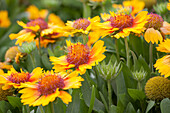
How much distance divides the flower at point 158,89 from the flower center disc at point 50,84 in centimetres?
26

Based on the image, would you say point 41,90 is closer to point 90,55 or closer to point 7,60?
point 90,55

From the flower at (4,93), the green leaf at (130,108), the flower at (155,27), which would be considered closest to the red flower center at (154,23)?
the flower at (155,27)

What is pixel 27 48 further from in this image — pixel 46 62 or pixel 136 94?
pixel 136 94

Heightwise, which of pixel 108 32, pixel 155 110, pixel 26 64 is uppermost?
pixel 108 32

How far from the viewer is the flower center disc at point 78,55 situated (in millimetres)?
703

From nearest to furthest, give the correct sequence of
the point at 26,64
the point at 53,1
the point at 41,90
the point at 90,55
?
the point at 41,90
the point at 90,55
the point at 26,64
the point at 53,1

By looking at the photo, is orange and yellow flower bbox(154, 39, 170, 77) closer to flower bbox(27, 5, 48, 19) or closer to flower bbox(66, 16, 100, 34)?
flower bbox(66, 16, 100, 34)

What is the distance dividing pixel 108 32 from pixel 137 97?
0.21 meters

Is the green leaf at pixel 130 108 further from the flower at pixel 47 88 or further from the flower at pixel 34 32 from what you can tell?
the flower at pixel 34 32

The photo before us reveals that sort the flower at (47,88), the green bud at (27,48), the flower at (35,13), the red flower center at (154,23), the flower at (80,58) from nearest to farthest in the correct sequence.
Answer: the flower at (47,88) < the flower at (80,58) < the red flower center at (154,23) < the green bud at (27,48) < the flower at (35,13)

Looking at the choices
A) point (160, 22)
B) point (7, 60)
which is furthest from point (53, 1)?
point (160, 22)

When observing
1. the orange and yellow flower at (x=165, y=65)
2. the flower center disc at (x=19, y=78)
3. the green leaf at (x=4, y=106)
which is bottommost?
the green leaf at (x=4, y=106)

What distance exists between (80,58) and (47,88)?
0.47 feet

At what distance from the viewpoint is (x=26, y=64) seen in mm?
991
